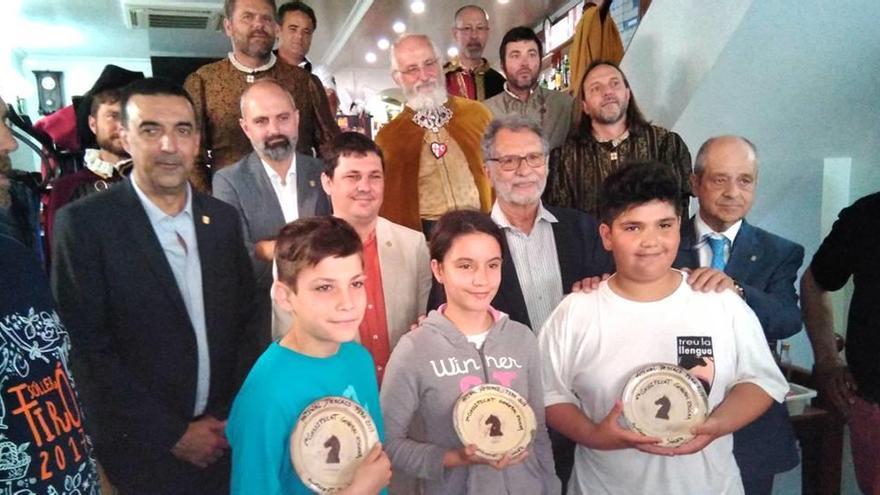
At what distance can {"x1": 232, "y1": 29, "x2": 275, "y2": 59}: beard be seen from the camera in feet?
10.1

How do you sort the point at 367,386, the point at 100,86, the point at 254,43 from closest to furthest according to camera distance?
the point at 367,386 → the point at 100,86 → the point at 254,43

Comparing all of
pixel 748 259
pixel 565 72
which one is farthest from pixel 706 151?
pixel 565 72

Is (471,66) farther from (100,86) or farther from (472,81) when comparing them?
(100,86)

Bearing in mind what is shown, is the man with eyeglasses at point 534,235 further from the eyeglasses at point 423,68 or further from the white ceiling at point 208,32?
the white ceiling at point 208,32

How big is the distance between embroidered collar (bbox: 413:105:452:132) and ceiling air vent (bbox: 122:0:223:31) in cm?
534

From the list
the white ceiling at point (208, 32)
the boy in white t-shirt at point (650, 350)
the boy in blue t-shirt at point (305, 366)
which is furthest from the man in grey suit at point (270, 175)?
the white ceiling at point (208, 32)

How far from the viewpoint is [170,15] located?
730cm

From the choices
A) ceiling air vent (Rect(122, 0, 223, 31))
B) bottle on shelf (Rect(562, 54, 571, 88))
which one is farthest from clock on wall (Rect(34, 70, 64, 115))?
bottle on shelf (Rect(562, 54, 571, 88))

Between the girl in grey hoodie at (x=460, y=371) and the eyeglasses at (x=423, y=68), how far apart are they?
4.15 feet

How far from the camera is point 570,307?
1782mm

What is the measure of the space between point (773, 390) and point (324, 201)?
1711 millimetres

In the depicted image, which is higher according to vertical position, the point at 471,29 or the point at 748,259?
the point at 471,29

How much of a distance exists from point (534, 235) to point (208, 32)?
7.63 meters

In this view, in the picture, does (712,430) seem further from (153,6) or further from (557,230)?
(153,6)
